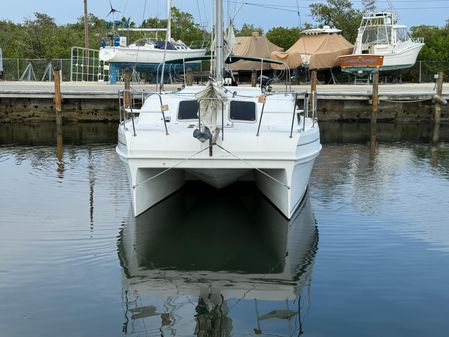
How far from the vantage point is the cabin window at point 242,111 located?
12586mm

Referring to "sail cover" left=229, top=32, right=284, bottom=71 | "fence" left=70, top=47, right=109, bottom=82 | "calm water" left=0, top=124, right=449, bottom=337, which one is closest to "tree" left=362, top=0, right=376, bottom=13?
"sail cover" left=229, top=32, right=284, bottom=71

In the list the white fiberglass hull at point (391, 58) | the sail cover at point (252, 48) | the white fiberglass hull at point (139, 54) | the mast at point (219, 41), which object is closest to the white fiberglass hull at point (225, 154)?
the mast at point (219, 41)

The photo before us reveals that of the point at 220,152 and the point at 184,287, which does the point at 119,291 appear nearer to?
the point at 184,287

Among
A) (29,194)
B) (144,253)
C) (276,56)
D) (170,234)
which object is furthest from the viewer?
(276,56)

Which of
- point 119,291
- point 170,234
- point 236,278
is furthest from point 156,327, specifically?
point 170,234

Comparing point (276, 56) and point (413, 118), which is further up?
point (276, 56)

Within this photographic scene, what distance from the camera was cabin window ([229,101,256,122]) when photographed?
41.3 feet

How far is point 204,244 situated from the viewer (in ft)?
34.9

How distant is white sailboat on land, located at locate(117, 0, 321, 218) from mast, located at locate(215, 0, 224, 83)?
0.02 m

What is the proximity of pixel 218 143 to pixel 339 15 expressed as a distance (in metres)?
A: 45.2

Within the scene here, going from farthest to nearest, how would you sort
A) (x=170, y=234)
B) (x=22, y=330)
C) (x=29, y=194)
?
(x=29, y=194) < (x=170, y=234) < (x=22, y=330)

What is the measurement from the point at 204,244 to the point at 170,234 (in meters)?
0.83

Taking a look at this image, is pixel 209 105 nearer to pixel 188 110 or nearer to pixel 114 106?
pixel 188 110

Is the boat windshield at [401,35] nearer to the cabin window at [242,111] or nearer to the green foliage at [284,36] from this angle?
the green foliage at [284,36]
